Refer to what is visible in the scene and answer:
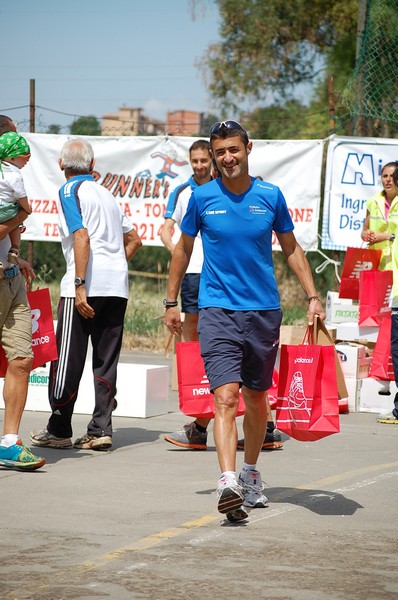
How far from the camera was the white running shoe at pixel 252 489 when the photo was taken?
21.2 feet

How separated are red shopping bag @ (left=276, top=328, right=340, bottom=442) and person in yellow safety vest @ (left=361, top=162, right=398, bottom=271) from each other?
196 inches

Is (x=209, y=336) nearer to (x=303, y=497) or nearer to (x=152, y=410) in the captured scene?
(x=303, y=497)

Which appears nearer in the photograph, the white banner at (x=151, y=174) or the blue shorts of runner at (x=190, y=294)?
the blue shorts of runner at (x=190, y=294)

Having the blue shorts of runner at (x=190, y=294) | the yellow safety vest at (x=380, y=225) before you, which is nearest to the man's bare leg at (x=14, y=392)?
the blue shorts of runner at (x=190, y=294)

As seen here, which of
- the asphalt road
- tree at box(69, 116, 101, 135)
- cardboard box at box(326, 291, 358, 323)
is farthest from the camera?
tree at box(69, 116, 101, 135)

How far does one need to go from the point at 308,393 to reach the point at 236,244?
0.98m

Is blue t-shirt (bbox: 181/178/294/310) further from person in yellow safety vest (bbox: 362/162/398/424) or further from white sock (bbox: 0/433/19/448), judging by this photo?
person in yellow safety vest (bbox: 362/162/398/424)

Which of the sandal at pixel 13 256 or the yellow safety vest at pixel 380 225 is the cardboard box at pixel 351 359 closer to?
the yellow safety vest at pixel 380 225

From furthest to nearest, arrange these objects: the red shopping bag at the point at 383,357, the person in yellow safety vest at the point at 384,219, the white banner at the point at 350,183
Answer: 1. the white banner at the point at 350,183
2. the person in yellow safety vest at the point at 384,219
3. the red shopping bag at the point at 383,357

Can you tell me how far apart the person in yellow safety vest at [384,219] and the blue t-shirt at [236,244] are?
521 cm

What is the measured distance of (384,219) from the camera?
473 inches

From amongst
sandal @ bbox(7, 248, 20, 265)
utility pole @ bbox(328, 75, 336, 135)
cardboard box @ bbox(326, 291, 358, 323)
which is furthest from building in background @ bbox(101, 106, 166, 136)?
sandal @ bbox(7, 248, 20, 265)

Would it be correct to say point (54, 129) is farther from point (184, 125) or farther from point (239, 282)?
point (239, 282)

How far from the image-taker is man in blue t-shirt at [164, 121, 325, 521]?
6.31m
